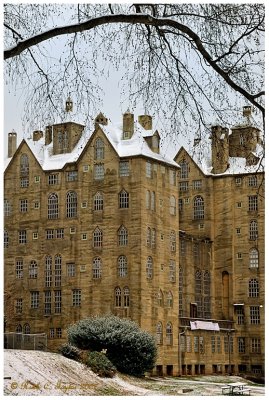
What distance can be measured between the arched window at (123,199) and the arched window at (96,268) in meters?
3.33

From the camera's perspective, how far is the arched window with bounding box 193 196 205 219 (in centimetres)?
5922

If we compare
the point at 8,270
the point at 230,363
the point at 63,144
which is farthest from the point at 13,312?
the point at 230,363

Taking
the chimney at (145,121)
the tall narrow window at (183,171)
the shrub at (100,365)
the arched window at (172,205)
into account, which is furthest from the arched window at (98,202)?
the shrub at (100,365)

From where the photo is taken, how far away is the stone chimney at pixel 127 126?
174 ft

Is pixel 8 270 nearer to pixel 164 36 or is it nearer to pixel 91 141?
pixel 91 141

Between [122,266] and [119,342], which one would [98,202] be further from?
[119,342]

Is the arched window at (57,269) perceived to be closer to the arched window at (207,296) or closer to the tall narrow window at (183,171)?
the arched window at (207,296)

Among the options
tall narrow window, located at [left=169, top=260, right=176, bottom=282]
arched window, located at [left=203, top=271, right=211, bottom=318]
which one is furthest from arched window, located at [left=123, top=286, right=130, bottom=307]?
arched window, located at [left=203, top=271, right=211, bottom=318]

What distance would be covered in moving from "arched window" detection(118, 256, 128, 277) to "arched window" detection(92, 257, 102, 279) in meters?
1.24

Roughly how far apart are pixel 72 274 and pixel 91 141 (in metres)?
7.79

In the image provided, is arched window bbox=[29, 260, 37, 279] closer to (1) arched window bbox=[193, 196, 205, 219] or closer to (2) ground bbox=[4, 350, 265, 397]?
(1) arched window bbox=[193, 196, 205, 219]

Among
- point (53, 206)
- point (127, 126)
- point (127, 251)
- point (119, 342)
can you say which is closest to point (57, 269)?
point (53, 206)

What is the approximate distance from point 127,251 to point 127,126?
25.7ft

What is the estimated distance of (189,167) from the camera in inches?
2355
